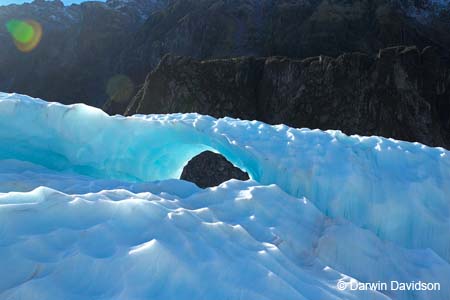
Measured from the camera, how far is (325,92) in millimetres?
25016

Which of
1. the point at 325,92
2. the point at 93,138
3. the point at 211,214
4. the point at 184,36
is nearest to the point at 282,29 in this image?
the point at 184,36

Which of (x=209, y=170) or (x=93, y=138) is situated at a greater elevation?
(x=93, y=138)

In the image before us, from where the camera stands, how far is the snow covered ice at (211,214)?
2.53 meters

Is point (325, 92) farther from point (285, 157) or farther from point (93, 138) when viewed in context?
point (93, 138)

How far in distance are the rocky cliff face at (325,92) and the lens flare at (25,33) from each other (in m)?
53.7

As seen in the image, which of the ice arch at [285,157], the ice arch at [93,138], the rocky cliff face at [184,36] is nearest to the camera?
the ice arch at [285,157]

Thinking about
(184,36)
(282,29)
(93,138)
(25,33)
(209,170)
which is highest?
(282,29)

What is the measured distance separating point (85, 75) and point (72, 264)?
208 feet

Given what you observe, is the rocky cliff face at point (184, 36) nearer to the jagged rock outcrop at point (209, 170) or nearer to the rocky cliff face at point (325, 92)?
the rocky cliff face at point (325, 92)

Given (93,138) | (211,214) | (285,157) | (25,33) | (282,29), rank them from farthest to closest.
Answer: (25,33) → (282,29) → (93,138) → (285,157) → (211,214)

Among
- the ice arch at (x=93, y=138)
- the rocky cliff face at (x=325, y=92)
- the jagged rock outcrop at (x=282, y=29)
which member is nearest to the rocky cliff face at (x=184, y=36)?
the jagged rock outcrop at (x=282, y=29)

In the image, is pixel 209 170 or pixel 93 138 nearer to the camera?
pixel 93 138

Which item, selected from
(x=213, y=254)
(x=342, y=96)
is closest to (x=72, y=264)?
(x=213, y=254)

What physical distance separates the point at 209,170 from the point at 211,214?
20502mm
